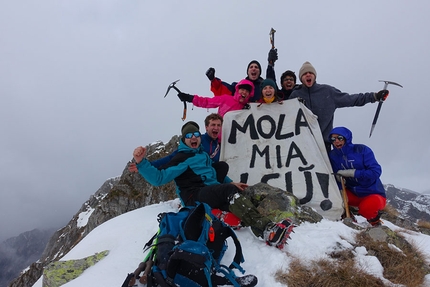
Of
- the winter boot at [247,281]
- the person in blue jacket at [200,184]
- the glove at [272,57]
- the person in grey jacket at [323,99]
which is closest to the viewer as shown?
the winter boot at [247,281]

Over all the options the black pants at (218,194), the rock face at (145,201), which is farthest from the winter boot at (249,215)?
the rock face at (145,201)

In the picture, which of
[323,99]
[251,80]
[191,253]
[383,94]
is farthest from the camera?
[251,80]

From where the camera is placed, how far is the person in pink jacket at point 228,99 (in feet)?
25.5

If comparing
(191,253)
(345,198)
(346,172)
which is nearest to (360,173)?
(346,172)

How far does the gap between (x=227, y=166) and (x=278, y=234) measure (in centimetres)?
219

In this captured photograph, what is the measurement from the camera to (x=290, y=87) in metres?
8.21

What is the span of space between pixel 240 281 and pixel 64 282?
2.84 metres

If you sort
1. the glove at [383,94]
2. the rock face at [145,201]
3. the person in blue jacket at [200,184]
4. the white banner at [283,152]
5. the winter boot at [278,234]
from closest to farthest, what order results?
the winter boot at [278,234] → the person in blue jacket at [200,184] → the rock face at [145,201] → the white banner at [283,152] → the glove at [383,94]

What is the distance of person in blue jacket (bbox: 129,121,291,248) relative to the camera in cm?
402

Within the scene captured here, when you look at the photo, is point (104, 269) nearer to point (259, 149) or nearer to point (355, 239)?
point (355, 239)

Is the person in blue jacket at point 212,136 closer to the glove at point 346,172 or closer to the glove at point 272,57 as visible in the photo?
the glove at point 346,172

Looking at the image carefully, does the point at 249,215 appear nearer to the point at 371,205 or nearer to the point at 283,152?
the point at 283,152

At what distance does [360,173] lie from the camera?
18.3ft

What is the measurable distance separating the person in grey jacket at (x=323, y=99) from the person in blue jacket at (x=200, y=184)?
11.7 feet
